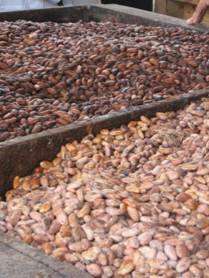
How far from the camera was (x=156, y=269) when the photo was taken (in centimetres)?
201

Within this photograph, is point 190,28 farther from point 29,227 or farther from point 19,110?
point 29,227

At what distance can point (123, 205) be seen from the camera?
229 cm

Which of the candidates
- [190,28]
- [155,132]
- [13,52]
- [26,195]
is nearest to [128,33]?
[190,28]

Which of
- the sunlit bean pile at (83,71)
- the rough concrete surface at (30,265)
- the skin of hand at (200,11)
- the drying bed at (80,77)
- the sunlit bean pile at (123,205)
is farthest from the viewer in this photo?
the skin of hand at (200,11)

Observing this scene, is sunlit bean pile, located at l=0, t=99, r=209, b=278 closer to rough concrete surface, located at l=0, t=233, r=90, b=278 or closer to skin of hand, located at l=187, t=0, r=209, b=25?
rough concrete surface, located at l=0, t=233, r=90, b=278

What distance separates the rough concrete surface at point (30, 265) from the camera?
1.88 meters

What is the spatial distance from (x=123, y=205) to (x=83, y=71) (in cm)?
154

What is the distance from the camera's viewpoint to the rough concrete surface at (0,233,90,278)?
6.18 ft

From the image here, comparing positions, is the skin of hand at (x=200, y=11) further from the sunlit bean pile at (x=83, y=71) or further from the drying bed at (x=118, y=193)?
the drying bed at (x=118, y=193)

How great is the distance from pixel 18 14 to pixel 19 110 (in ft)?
8.18

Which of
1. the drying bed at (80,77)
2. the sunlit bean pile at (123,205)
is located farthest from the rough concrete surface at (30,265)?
the drying bed at (80,77)

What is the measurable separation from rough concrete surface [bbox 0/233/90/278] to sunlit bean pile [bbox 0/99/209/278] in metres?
0.13

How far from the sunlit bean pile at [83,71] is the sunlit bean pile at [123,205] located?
0.30m

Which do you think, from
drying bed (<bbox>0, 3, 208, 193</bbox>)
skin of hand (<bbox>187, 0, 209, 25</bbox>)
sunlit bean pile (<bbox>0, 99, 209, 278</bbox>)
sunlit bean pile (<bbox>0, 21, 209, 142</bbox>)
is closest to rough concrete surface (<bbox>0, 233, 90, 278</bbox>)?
sunlit bean pile (<bbox>0, 99, 209, 278</bbox>)
